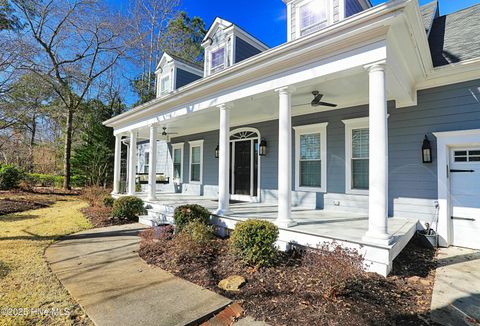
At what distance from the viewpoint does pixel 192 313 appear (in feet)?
9.08

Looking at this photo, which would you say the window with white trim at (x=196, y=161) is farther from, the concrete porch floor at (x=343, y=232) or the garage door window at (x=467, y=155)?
the garage door window at (x=467, y=155)

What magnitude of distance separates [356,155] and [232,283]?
15.1ft

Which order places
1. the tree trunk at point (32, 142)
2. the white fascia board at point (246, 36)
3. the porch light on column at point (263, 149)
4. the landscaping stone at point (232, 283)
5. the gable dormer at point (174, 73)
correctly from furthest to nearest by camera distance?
the tree trunk at point (32, 142)
the gable dormer at point (174, 73)
the porch light on column at point (263, 149)
the white fascia board at point (246, 36)
the landscaping stone at point (232, 283)

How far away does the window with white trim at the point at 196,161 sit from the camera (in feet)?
35.1

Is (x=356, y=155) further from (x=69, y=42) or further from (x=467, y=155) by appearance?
(x=69, y=42)

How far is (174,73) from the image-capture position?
10.2 metres

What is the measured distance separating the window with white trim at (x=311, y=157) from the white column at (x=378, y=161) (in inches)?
125

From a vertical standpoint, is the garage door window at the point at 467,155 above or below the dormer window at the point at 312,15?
below

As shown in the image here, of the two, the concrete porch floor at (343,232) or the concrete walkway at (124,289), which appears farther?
the concrete porch floor at (343,232)

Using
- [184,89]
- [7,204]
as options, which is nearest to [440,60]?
[184,89]

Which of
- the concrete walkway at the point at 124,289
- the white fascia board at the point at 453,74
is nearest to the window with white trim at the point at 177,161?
the concrete walkway at the point at 124,289

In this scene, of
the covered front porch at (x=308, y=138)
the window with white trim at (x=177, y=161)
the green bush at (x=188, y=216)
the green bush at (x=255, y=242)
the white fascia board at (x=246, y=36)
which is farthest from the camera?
the window with white trim at (x=177, y=161)

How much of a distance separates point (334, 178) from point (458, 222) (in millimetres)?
2616

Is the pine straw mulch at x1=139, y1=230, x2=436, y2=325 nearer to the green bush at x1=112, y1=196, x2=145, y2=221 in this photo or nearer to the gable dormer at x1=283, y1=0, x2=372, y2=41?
the green bush at x1=112, y1=196, x2=145, y2=221
